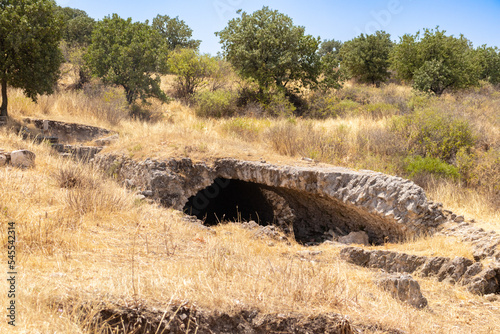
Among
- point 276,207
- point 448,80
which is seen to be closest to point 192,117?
point 276,207

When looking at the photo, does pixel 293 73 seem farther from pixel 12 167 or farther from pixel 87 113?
pixel 12 167

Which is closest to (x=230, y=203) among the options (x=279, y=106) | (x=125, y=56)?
(x=279, y=106)

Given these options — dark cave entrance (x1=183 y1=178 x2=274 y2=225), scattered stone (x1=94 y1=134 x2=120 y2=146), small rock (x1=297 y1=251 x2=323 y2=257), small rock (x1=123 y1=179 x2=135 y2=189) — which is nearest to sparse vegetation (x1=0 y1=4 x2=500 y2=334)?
small rock (x1=297 y1=251 x2=323 y2=257)

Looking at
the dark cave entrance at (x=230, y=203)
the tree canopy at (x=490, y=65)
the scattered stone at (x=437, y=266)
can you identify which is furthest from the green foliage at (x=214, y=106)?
the tree canopy at (x=490, y=65)

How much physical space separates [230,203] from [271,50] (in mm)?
10102

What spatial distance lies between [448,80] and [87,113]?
55.1 ft

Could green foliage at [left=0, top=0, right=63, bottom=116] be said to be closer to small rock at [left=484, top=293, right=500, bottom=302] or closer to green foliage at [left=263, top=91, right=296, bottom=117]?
green foliage at [left=263, top=91, right=296, bottom=117]

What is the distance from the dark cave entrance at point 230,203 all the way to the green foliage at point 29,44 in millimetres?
6186

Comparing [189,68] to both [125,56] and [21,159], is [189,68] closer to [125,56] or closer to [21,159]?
[125,56]

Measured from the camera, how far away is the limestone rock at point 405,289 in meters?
4.61

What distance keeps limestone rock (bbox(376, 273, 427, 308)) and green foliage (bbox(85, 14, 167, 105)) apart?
14461 mm

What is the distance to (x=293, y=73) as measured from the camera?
18.5 metres

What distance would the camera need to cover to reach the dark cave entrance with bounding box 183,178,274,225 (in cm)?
958

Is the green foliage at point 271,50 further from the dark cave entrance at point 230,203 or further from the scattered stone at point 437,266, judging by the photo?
the scattered stone at point 437,266
